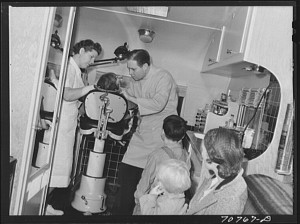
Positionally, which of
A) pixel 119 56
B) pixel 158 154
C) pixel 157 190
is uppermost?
pixel 119 56

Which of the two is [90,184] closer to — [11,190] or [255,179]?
[11,190]

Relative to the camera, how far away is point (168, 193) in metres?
1.24

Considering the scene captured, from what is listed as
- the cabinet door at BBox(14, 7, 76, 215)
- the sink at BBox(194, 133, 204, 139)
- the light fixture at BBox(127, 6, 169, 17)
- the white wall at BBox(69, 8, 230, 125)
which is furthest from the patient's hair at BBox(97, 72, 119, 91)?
the sink at BBox(194, 133, 204, 139)

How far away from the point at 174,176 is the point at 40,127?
1.73 ft

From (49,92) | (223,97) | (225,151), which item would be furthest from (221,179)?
(49,92)

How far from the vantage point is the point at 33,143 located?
123cm

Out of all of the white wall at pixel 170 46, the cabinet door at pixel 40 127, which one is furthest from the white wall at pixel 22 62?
the white wall at pixel 170 46

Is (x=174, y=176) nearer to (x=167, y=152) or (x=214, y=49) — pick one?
(x=167, y=152)

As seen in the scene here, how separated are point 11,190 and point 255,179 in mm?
886

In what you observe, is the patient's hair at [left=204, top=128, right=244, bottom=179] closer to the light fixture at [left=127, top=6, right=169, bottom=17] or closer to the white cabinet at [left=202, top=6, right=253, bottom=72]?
the white cabinet at [left=202, top=6, right=253, bottom=72]

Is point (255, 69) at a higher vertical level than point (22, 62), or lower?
higher

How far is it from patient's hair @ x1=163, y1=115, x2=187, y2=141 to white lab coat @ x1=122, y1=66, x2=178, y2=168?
0.07ft

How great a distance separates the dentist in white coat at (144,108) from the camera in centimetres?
135

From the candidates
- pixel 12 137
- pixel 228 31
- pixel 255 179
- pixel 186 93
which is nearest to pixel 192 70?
pixel 186 93
